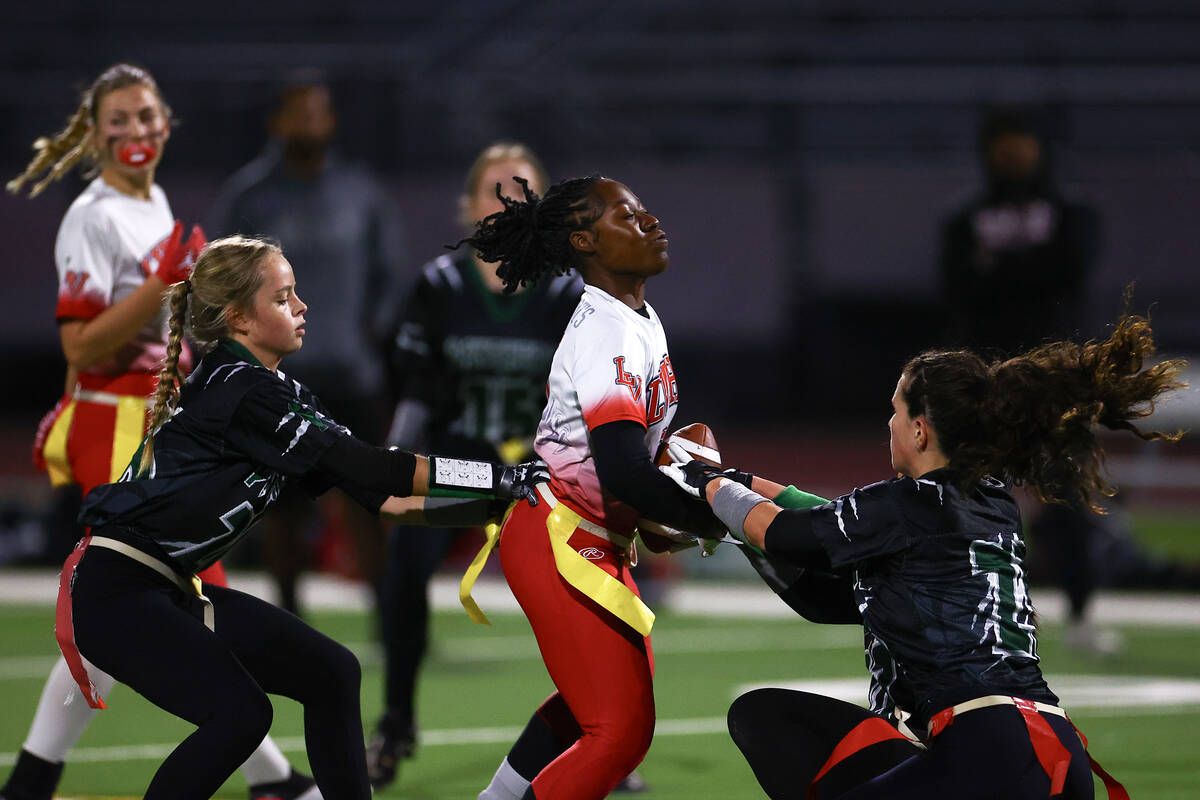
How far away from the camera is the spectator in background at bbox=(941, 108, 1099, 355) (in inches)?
304

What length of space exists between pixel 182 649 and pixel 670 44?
1341 cm

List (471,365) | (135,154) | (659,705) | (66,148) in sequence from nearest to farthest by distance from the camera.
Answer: (135,154) → (66,148) → (471,365) → (659,705)

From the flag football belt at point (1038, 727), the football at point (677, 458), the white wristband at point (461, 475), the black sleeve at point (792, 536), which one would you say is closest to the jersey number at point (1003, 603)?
the flag football belt at point (1038, 727)

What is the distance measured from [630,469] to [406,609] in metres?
2.03

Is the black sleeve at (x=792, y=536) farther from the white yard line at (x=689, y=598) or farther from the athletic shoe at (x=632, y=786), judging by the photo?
the white yard line at (x=689, y=598)

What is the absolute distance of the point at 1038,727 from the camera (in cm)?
327

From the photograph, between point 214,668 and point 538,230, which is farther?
point 538,230

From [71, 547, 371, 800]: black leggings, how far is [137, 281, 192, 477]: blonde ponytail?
10.1 inches

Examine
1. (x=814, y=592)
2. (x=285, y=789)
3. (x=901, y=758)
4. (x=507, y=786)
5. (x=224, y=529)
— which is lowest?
(x=285, y=789)

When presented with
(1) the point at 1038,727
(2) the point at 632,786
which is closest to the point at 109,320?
(2) the point at 632,786

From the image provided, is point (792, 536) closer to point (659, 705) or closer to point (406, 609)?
point (406, 609)

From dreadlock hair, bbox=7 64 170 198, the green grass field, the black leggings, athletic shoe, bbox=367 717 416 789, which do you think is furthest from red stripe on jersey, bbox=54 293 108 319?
athletic shoe, bbox=367 717 416 789

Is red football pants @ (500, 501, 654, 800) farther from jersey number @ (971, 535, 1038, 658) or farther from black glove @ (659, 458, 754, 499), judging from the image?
jersey number @ (971, 535, 1038, 658)

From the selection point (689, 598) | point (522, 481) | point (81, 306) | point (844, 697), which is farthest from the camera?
point (689, 598)
